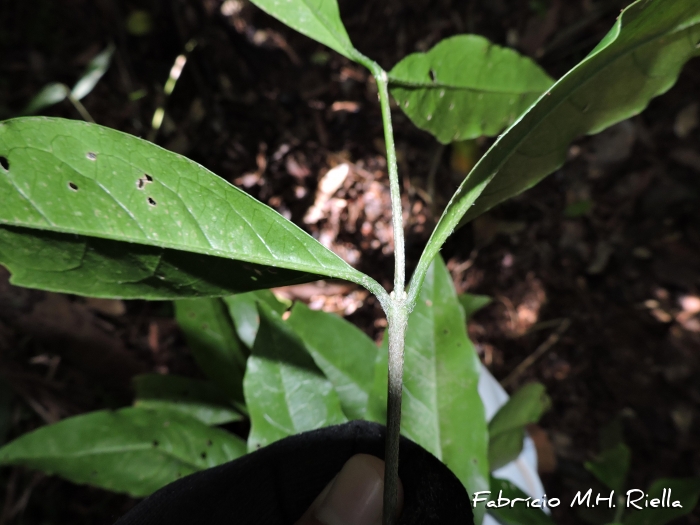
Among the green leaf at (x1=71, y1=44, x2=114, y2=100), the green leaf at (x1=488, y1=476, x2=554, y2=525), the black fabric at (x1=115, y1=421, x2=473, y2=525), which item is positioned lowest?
the green leaf at (x1=488, y1=476, x2=554, y2=525)

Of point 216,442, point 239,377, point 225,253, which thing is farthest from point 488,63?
point 216,442

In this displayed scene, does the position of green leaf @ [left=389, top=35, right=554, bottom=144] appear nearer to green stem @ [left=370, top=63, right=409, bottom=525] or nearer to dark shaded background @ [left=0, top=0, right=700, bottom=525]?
green stem @ [left=370, top=63, right=409, bottom=525]

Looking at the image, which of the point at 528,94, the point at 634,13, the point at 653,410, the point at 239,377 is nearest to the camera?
the point at 634,13

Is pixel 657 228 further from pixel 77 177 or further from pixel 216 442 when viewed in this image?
pixel 77 177

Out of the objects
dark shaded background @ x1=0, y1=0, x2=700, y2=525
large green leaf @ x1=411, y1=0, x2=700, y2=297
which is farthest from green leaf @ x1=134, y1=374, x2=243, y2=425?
large green leaf @ x1=411, y1=0, x2=700, y2=297

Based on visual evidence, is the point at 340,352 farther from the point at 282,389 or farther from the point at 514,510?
the point at 514,510

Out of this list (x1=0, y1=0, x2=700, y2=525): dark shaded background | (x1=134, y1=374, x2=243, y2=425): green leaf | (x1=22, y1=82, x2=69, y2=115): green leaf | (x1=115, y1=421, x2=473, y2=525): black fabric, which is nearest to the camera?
(x1=115, y1=421, x2=473, y2=525): black fabric

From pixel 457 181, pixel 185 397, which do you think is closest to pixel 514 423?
pixel 185 397
